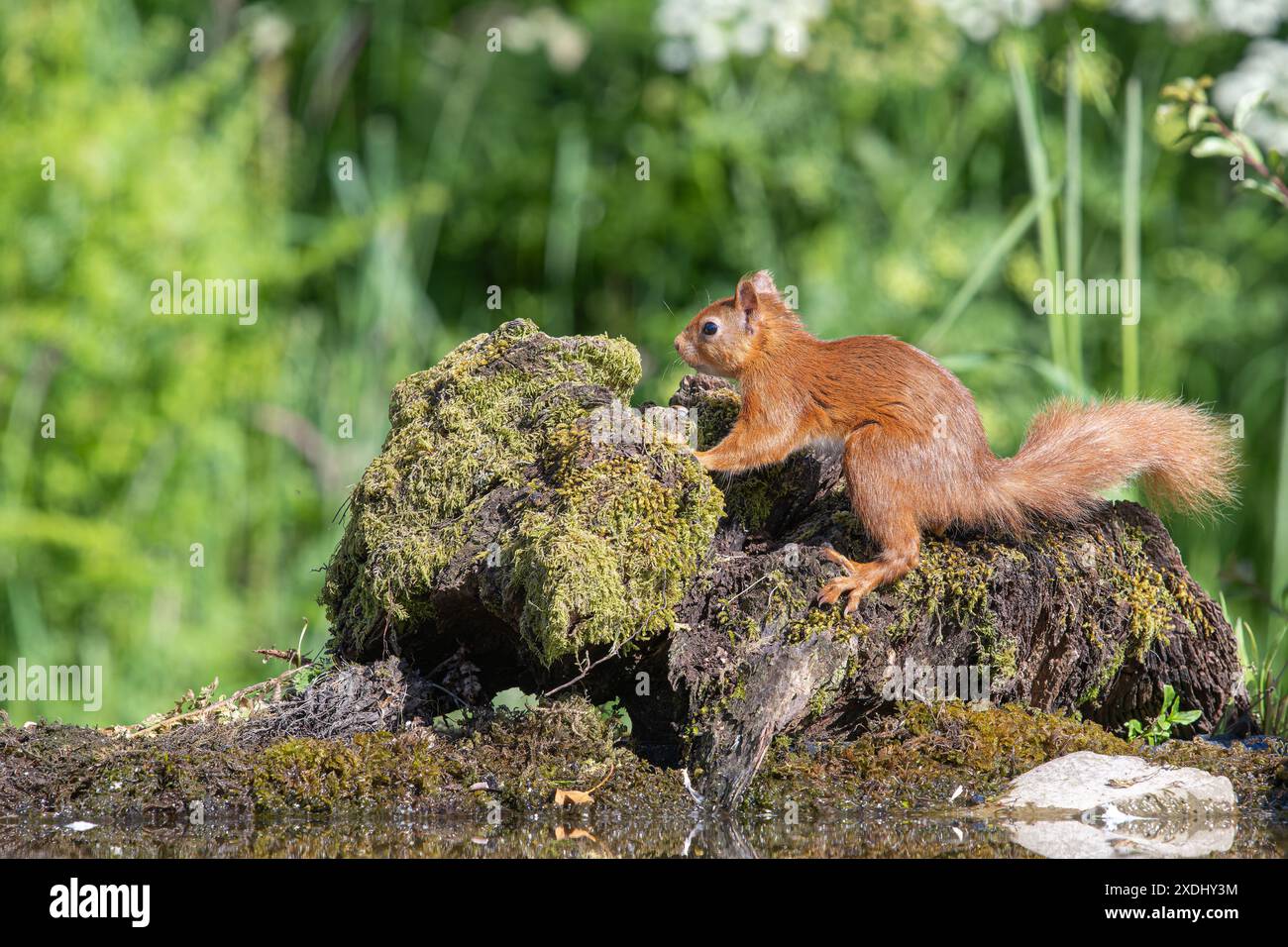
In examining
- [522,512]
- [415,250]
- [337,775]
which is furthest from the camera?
[415,250]

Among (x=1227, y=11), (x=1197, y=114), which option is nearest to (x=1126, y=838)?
(x=1197, y=114)

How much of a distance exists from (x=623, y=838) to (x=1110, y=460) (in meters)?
2.13

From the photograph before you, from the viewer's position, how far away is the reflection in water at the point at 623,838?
3326 mm

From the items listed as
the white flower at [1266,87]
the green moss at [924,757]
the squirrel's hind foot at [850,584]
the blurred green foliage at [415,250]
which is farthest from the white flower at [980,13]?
the green moss at [924,757]

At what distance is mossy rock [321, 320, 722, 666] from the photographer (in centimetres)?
384

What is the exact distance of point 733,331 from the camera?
4797 millimetres

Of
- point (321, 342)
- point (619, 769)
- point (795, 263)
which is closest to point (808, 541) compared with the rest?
point (619, 769)

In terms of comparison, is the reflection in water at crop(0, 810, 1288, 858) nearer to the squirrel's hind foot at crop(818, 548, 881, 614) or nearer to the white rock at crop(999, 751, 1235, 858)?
the white rock at crop(999, 751, 1235, 858)

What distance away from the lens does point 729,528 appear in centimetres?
439

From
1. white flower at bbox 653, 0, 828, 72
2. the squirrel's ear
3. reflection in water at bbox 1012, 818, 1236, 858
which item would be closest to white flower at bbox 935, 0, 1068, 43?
white flower at bbox 653, 0, 828, 72

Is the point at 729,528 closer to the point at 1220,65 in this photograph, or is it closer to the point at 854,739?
the point at 854,739

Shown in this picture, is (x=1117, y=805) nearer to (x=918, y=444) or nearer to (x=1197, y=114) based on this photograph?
(x=918, y=444)

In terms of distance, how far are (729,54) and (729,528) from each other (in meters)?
5.16

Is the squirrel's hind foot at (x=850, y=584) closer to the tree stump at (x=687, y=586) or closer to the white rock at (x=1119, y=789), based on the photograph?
the tree stump at (x=687, y=586)
